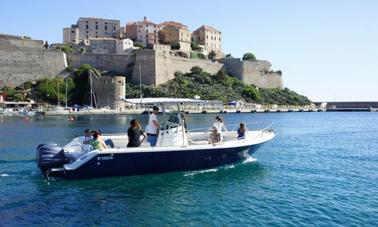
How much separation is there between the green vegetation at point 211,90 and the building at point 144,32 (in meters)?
16.1

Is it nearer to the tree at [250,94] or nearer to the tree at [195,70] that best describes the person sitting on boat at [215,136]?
the tree at [195,70]

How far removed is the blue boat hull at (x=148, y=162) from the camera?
11.7 meters

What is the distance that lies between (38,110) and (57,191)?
50248mm

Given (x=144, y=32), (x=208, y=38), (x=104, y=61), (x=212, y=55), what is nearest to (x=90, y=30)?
(x=144, y=32)

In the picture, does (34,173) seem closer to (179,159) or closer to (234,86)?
(179,159)

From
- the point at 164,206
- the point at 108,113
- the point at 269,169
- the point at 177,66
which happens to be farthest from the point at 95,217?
the point at 177,66

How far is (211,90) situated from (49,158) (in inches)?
2472

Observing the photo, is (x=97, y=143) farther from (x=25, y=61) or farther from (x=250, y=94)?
(x=250, y=94)

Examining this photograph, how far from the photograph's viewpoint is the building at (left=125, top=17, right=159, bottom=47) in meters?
88.5

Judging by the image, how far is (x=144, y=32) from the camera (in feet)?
291

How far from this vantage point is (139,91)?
63.7m

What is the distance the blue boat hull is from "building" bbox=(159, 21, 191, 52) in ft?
244

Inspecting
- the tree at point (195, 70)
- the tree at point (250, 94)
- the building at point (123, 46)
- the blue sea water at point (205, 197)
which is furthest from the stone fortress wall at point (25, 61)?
the blue sea water at point (205, 197)

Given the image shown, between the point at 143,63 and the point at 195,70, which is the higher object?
the point at 143,63
